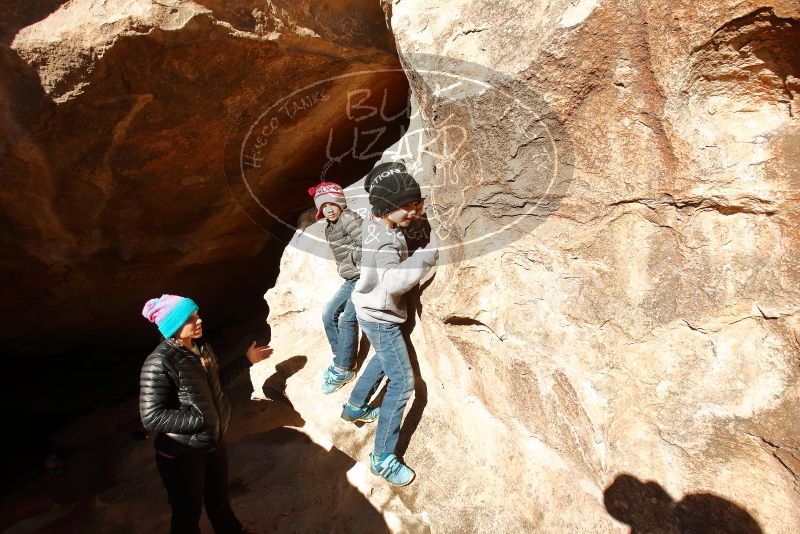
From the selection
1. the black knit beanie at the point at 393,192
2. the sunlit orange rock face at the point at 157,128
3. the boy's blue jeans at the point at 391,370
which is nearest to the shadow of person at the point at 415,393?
the boy's blue jeans at the point at 391,370

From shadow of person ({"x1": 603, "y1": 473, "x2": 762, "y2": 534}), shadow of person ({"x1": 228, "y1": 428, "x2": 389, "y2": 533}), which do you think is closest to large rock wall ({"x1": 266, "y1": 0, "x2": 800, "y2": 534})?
shadow of person ({"x1": 603, "y1": 473, "x2": 762, "y2": 534})

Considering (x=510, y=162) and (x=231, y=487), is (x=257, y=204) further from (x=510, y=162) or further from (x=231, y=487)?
(x=510, y=162)

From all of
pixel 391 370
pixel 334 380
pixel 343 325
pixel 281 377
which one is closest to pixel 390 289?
pixel 391 370

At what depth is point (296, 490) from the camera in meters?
2.87

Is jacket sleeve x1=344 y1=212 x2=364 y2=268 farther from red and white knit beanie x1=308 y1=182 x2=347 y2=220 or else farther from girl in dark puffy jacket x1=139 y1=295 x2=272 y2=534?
girl in dark puffy jacket x1=139 y1=295 x2=272 y2=534

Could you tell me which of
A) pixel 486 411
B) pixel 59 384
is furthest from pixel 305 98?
pixel 59 384

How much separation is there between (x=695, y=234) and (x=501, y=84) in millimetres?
882

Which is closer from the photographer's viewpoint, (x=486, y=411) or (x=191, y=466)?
(x=191, y=466)

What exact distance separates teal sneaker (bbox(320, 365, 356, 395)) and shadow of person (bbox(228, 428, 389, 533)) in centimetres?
44

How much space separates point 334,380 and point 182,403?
1186 millimetres

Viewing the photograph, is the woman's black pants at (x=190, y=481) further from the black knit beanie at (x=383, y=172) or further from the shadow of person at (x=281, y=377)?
the black knit beanie at (x=383, y=172)

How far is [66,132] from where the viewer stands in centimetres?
282

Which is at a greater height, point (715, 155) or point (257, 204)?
point (715, 155)

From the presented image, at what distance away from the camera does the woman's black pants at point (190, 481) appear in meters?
1.91
